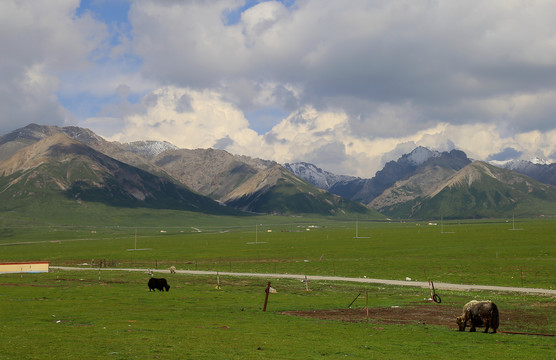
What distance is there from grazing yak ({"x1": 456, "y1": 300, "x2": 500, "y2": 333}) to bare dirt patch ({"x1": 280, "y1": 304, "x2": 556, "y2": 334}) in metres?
1.52

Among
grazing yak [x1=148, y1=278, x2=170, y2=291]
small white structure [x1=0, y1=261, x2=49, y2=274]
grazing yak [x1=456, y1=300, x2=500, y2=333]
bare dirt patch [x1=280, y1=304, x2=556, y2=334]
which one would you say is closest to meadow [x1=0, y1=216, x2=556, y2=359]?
bare dirt patch [x1=280, y1=304, x2=556, y2=334]

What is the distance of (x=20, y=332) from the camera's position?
3058cm

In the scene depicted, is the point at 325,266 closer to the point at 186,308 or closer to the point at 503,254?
the point at 503,254

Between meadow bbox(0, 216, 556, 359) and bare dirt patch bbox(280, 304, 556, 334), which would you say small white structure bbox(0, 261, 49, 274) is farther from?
bare dirt patch bbox(280, 304, 556, 334)

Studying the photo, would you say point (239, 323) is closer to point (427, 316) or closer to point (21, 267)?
point (427, 316)

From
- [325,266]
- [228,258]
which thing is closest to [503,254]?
[325,266]

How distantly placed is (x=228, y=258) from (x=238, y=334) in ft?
344

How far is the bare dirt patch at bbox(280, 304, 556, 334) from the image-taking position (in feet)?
120

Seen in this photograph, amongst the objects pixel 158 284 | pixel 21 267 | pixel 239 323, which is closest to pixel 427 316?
pixel 239 323

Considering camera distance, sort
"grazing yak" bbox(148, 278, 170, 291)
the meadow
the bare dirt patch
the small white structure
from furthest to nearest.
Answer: the small white structure, "grazing yak" bbox(148, 278, 170, 291), the bare dirt patch, the meadow

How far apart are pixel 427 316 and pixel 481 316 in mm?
7859

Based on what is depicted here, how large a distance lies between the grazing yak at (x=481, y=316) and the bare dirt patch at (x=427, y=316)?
5.00 ft

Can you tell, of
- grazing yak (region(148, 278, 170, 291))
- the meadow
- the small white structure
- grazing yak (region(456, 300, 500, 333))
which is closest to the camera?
the meadow

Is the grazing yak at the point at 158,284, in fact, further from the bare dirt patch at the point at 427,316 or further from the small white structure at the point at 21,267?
the small white structure at the point at 21,267
